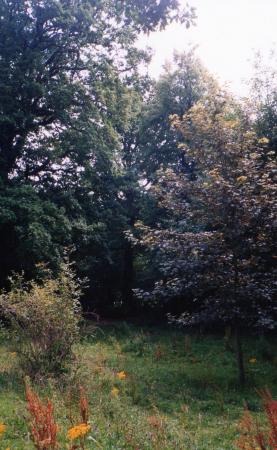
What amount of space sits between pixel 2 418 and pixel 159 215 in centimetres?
1567

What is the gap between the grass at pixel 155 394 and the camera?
495 centimetres

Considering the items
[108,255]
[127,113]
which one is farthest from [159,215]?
[127,113]

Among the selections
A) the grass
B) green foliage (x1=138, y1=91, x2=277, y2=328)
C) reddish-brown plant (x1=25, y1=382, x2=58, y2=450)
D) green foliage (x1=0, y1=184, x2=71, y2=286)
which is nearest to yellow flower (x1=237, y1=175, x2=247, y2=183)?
green foliage (x1=138, y1=91, x2=277, y2=328)

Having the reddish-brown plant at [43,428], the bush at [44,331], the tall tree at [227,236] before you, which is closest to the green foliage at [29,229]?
the bush at [44,331]

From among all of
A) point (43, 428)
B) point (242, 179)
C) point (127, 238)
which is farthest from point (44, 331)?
point (127, 238)

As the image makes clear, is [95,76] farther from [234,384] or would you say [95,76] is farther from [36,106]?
[234,384]

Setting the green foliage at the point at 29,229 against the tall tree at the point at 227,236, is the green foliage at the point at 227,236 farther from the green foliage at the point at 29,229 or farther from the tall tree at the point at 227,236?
the green foliage at the point at 29,229

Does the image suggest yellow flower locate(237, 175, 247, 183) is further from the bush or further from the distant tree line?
the bush

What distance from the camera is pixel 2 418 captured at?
229 inches

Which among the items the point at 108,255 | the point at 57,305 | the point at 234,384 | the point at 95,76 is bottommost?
the point at 234,384

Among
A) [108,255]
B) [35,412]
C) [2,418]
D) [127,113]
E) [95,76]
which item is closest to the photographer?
[35,412]

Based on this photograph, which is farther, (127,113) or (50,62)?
(127,113)

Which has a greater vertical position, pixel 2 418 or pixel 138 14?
pixel 138 14

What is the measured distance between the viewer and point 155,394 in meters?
7.65
